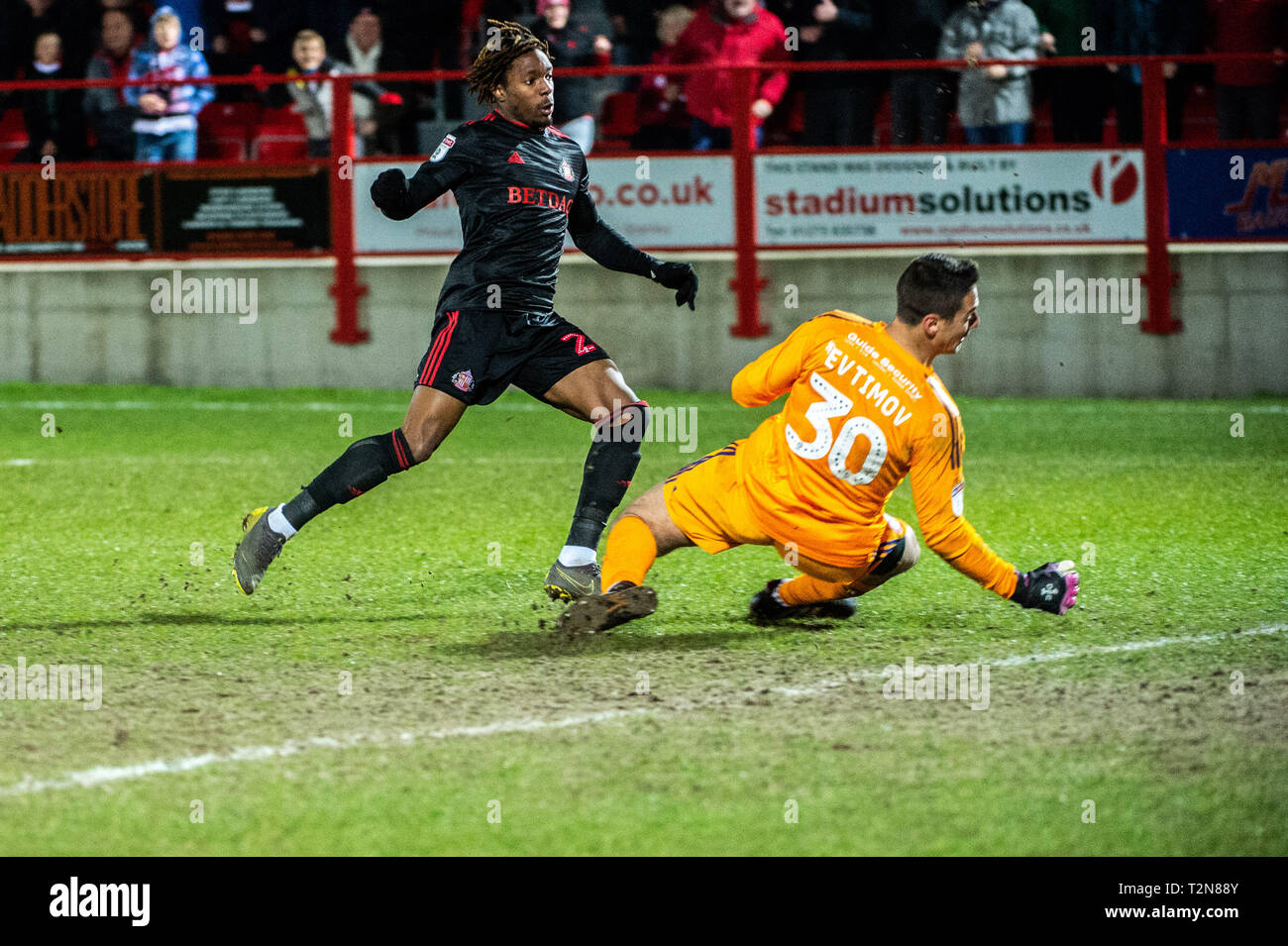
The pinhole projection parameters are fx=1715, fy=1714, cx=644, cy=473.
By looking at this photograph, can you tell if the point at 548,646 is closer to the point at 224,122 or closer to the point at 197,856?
the point at 197,856

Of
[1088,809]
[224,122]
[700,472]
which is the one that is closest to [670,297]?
[224,122]

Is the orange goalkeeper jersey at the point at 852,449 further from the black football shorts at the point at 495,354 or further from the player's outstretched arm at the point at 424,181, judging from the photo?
the player's outstretched arm at the point at 424,181

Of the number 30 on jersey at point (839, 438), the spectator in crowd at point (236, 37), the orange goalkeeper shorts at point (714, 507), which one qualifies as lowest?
the orange goalkeeper shorts at point (714, 507)

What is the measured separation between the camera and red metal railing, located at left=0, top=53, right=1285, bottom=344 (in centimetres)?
1276

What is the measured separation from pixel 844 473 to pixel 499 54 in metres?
1.98

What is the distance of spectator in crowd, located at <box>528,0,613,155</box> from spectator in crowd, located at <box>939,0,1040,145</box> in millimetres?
2742

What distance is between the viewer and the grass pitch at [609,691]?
3750 mm

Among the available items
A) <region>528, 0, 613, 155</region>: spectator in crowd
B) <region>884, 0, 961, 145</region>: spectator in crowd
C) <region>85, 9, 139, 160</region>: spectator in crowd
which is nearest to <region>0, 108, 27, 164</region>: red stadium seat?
<region>85, 9, 139, 160</region>: spectator in crowd

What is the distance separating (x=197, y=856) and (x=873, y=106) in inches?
A: 415

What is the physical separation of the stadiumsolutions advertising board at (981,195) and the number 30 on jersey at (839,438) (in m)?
7.97

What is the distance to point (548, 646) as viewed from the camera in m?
5.51

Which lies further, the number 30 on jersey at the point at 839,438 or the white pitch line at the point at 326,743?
the number 30 on jersey at the point at 839,438

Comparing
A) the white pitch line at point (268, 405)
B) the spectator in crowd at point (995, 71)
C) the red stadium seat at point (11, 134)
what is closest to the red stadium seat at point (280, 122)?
the red stadium seat at point (11, 134)

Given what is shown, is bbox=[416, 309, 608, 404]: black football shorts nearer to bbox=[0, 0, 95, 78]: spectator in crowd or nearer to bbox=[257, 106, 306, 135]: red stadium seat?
bbox=[257, 106, 306, 135]: red stadium seat
